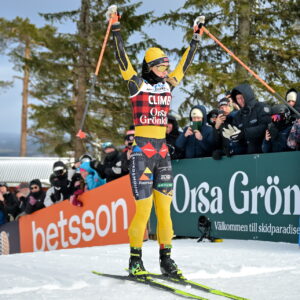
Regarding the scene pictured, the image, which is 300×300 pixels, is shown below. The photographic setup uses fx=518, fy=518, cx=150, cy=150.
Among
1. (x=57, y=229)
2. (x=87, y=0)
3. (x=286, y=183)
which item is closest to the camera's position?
(x=286, y=183)

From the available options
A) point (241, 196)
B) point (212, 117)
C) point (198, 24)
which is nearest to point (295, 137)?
point (241, 196)

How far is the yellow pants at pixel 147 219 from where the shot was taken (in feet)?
15.3

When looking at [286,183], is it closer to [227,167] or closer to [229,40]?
[227,167]

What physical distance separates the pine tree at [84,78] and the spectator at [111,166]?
11.0 m

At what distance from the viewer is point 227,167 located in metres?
7.62

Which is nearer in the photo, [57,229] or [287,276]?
[287,276]

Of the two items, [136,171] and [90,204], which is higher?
[136,171]

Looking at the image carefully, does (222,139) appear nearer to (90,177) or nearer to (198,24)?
(198,24)

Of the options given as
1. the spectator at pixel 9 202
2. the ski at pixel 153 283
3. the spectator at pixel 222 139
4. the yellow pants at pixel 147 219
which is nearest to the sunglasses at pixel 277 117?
the spectator at pixel 222 139

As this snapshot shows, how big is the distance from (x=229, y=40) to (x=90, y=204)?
9818mm

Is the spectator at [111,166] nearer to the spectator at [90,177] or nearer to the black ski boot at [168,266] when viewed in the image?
the spectator at [90,177]

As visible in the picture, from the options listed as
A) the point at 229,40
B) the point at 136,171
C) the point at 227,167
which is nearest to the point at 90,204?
the point at 227,167

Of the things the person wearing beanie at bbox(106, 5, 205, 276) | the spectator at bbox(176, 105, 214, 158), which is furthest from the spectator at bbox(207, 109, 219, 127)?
the person wearing beanie at bbox(106, 5, 205, 276)

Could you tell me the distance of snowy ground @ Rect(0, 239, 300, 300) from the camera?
13.0 ft
